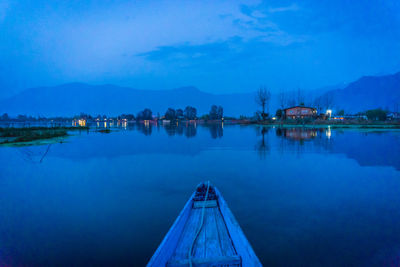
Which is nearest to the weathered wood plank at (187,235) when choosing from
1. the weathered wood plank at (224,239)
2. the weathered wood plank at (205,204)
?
the weathered wood plank at (205,204)

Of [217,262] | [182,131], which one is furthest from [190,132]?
[217,262]

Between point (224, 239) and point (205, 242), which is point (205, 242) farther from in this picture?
point (224, 239)

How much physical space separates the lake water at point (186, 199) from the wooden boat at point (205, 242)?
1.21 meters

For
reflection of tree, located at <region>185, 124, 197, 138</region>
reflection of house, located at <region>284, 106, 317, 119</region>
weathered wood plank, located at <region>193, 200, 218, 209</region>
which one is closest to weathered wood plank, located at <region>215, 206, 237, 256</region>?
weathered wood plank, located at <region>193, 200, 218, 209</region>

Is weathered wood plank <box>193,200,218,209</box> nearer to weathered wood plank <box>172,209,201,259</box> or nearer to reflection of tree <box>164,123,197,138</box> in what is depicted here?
weathered wood plank <box>172,209,201,259</box>

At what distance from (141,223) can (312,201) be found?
7.01 m

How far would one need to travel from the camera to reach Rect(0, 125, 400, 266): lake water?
6598 mm

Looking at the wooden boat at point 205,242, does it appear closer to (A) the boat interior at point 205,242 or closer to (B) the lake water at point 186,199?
(A) the boat interior at point 205,242

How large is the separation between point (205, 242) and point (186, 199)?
538 cm

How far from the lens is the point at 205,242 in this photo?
224 inches

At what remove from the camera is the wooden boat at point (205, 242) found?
15.4 feet

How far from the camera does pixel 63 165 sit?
19516mm

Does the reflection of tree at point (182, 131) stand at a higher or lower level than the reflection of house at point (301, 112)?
lower

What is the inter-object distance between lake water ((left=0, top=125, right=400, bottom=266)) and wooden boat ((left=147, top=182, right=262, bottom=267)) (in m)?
1.21
